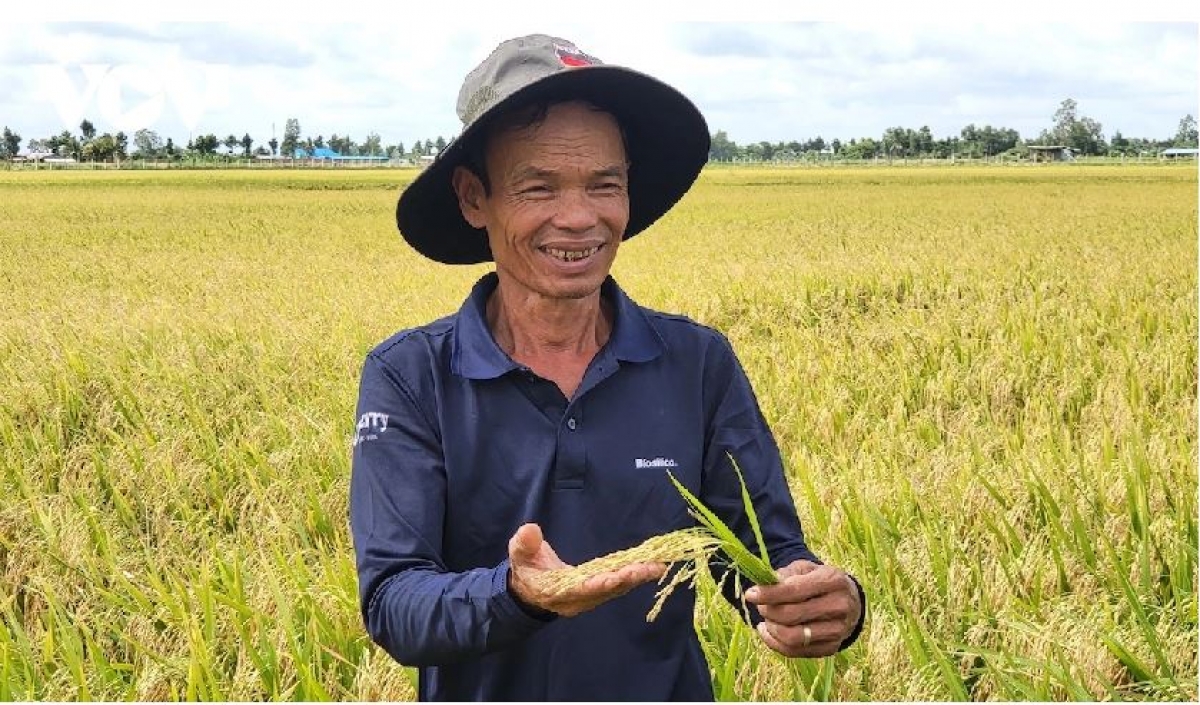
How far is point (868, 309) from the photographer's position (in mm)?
7758

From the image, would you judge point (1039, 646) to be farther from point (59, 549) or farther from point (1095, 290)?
point (1095, 290)

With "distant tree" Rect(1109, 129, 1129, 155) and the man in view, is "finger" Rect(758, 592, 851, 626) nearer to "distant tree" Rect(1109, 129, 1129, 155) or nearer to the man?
the man

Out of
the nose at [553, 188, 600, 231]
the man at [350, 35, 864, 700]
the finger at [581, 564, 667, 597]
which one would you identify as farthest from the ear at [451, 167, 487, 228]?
the finger at [581, 564, 667, 597]

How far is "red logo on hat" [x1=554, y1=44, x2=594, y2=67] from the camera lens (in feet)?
4.63

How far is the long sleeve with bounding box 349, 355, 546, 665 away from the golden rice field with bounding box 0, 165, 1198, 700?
798 mm

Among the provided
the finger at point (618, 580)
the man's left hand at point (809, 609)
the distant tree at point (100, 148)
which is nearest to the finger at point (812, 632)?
the man's left hand at point (809, 609)

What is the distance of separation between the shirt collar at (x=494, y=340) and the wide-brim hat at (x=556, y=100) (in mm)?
169

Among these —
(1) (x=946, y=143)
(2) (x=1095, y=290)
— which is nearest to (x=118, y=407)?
(2) (x=1095, y=290)

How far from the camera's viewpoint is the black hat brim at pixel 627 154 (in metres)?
1.42

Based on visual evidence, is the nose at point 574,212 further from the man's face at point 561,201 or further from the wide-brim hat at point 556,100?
the wide-brim hat at point 556,100

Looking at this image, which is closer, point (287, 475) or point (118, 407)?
point (287, 475)

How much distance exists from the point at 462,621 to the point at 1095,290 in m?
8.16

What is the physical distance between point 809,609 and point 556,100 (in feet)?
2.34

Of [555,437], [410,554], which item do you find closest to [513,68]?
[555,437]
